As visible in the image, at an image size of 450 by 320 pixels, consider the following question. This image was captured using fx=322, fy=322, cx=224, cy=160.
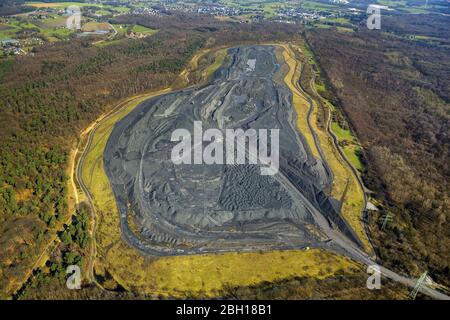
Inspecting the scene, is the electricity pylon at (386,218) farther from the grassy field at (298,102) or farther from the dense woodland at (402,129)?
the grassy field at (298,102)

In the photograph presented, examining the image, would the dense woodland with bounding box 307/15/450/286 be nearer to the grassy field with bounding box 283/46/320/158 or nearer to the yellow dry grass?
the yellow dry grass

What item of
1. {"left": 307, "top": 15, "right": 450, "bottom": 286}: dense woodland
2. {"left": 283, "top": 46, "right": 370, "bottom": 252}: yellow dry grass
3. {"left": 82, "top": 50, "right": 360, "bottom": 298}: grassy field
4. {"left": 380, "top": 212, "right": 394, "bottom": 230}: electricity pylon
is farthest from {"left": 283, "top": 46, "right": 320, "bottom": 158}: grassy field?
{"left": 82, "top": 50, "right": 360, "bottom": 298}: grassy field

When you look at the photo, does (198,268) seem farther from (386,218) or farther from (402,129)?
(402,129)

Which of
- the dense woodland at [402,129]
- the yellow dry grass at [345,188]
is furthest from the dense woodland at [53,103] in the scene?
the dense woodland at [402,129]
